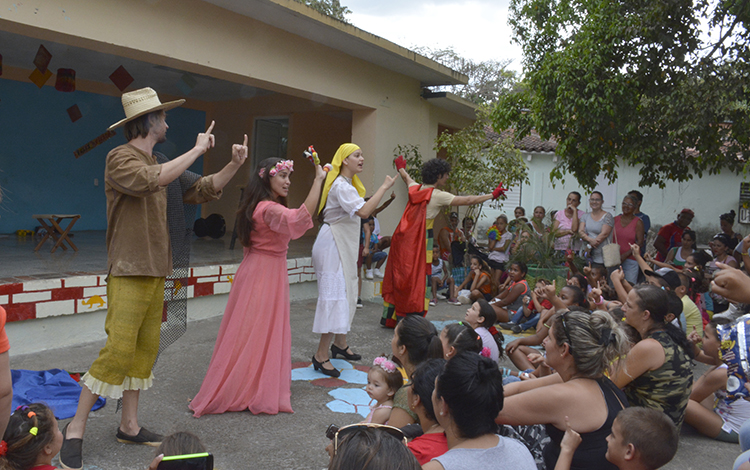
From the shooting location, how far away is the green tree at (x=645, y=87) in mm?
7020

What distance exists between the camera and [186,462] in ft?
5.07

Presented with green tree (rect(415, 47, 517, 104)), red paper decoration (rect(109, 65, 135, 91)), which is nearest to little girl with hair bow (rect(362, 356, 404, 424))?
red paper decoration (rect(109, 65, 135, 91))

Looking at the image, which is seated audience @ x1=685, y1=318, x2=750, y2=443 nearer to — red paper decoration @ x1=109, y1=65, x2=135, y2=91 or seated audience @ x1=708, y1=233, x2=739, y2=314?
seated audience @ x1=708, y1=233, x2=739, y2=314

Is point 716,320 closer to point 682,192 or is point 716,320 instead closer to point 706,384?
point 706,384

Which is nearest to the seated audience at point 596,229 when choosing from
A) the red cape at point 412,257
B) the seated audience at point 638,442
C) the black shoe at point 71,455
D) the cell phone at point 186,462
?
the red cape at point 412,257

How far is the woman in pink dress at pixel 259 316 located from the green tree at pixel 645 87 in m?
5.22

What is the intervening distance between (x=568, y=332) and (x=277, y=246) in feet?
6.67

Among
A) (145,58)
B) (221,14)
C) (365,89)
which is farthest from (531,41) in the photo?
(145,58)

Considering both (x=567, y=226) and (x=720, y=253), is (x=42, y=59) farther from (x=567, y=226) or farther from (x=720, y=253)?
(x=720, y=253)

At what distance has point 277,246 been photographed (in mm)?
3639

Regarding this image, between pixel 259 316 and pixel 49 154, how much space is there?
782 cm

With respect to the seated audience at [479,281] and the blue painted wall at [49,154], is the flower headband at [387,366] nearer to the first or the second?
the seated audience at [479,281]

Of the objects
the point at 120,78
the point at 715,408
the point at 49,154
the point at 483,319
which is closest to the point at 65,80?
the point at 120,78

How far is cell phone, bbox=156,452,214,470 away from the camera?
1.53m
